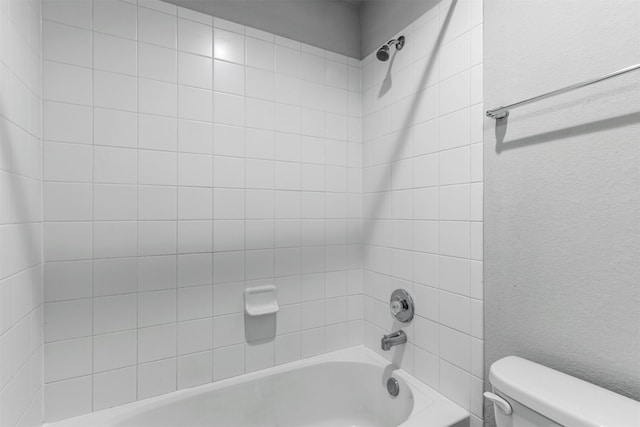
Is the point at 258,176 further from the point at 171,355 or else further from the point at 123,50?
the point at 171,355

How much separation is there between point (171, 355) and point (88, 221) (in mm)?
685

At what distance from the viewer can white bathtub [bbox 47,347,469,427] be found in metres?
1.24

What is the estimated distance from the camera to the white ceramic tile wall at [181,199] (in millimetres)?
1212

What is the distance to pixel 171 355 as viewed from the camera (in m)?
1.38

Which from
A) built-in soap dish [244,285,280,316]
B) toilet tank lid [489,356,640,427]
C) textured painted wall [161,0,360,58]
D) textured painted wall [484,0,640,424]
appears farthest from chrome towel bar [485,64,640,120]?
built-in soap dish [244,285,280,316]

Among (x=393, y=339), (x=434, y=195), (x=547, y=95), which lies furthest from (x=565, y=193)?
(x=393, y=339)

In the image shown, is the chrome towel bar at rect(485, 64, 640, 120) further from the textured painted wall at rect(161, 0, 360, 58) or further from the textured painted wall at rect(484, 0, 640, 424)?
the textured painted wall at rect(161, 0, 360, 58)

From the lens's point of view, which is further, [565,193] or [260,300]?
[260,300]

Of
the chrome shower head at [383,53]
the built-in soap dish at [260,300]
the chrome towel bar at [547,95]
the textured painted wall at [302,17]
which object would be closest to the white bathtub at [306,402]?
the built-in soap dish at [260,300]

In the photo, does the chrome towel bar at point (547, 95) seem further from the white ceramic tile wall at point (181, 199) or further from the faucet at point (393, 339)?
the faucet at point (393, 339)

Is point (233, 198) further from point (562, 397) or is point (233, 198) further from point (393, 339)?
point (562, 397)

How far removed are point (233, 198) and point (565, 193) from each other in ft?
4.31

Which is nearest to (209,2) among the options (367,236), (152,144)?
(152,144)

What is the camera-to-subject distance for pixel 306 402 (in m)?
1.59
